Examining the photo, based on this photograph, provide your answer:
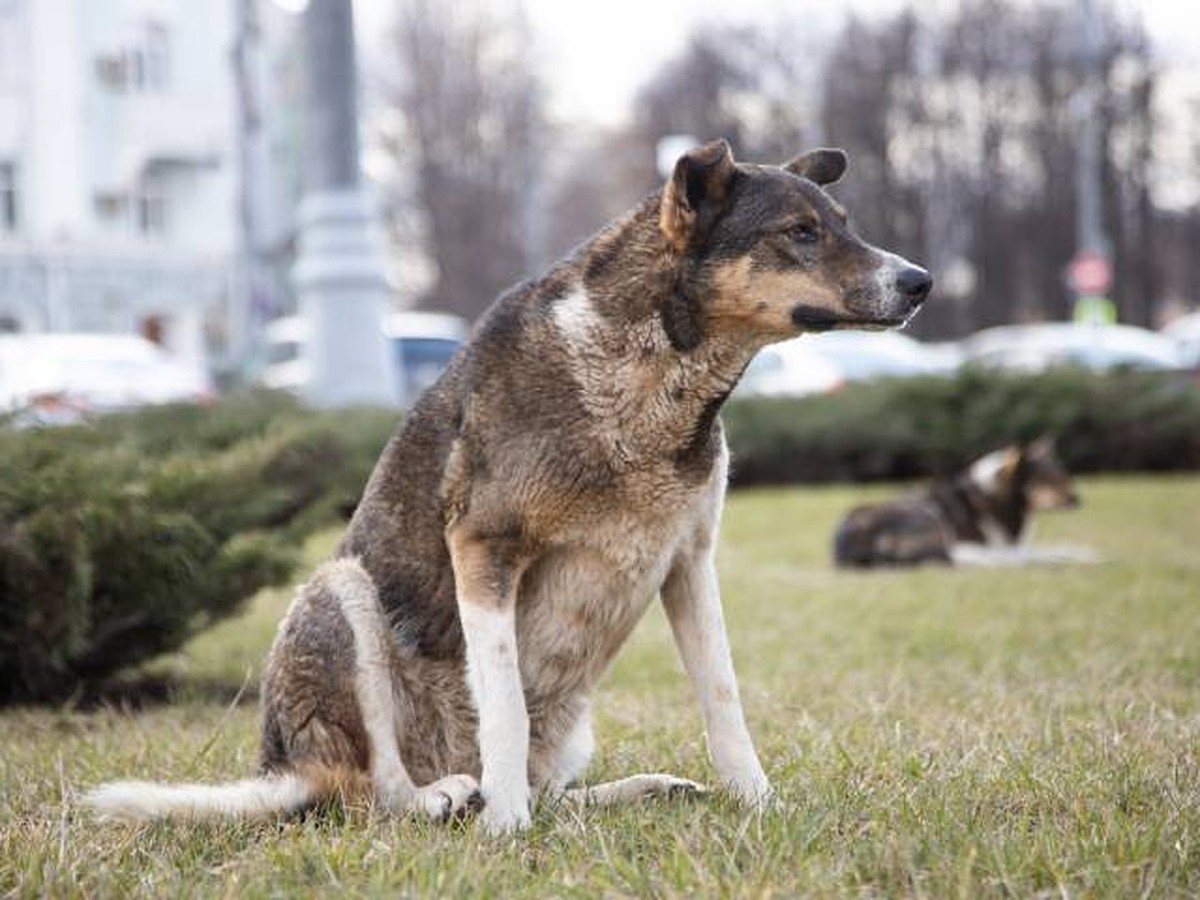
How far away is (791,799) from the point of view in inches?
163

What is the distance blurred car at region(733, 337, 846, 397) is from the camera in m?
21.8

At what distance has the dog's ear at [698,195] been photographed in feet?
13.5

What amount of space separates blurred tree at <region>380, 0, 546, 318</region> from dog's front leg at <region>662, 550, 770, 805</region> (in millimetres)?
43604

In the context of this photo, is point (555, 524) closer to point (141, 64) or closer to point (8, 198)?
point (8, 198)

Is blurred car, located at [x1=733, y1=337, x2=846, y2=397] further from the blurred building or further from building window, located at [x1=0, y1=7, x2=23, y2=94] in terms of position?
building window, located at [x1=0, y1=7, x2=23, y2=94]

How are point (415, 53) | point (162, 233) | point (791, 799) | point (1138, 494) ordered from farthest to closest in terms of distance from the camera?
point (415, 53), point (162, 233), point (1138, 494), point (791, 799)

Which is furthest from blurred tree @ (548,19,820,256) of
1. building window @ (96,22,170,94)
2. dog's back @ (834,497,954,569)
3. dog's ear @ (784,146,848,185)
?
dog's ear @ (784,146,848,185)

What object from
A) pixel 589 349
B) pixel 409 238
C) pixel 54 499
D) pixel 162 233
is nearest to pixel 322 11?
pixel 54 499

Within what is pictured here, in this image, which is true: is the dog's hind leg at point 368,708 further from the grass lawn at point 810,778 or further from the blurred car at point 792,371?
the blurred car at point 792,371

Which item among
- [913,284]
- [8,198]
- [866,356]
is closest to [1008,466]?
[913,284]

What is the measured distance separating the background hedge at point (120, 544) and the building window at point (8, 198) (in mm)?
23270

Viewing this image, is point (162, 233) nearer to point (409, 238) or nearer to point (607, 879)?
point (409, 238)

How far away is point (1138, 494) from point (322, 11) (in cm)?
901

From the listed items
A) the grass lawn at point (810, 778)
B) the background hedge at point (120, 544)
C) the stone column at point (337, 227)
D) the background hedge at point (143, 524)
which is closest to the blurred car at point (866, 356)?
the stone column at point (337, 227)
